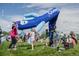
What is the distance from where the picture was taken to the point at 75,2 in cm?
161

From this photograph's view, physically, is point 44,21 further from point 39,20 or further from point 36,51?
point 36,51

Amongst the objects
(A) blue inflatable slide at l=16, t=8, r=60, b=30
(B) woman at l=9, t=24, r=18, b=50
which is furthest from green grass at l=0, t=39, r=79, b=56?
(A) blue inflatable slide at l=16, t=8, r=60, b=30

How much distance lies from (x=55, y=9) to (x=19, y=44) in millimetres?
413

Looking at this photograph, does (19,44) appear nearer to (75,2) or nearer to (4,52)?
(4,52)

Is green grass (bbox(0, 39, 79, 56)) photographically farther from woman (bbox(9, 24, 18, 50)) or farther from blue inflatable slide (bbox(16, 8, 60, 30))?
blue inflatable slide (bbox(16, 8, 60, 30))

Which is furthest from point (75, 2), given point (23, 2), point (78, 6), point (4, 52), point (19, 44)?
point (4, 52)

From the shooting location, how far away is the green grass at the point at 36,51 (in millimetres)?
1601

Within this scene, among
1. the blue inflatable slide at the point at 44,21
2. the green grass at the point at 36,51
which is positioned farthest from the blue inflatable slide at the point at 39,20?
the green grass at the point at 36,51

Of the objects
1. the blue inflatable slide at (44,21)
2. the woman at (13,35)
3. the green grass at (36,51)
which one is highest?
the blue inflatable slide at (44,21)

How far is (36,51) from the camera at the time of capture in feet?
5.28

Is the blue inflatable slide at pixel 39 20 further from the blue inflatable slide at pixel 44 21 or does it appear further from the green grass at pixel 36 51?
the green grass at pixel 36 51

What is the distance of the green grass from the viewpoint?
160 cm

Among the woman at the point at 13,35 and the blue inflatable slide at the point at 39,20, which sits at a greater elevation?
the blue inflatable slide at the point at 39,20

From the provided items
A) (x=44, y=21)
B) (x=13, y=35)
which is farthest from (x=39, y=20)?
(x=13, y=35)
